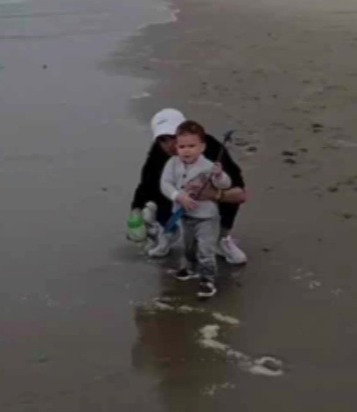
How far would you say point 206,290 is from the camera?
5277 mm

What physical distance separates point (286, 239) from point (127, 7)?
15.4 m

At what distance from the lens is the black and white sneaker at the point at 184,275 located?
549cm

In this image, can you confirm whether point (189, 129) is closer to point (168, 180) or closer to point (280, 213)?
point (168, 180)

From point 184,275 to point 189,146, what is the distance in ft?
2.21

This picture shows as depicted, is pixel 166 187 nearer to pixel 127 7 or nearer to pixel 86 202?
pixel 86 202

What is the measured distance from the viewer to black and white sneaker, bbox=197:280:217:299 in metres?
5.25

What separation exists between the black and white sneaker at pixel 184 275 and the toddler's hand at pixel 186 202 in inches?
13.6

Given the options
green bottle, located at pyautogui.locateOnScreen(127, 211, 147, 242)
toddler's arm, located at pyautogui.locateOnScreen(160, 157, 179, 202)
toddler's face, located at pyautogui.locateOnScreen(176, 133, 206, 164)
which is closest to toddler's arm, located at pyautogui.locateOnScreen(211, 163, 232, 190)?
toddler's face, located at pyautogui.locateOnScreen(176, 133, 206, 164)

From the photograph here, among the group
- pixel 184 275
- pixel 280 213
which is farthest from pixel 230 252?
pixel 280 213

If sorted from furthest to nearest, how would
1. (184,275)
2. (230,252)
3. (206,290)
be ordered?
(230,252) → (184,275) → (206,290)

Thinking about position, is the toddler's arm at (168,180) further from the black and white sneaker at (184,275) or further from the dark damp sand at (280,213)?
the dark damp sand at (280,213)

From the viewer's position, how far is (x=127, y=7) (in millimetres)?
20781

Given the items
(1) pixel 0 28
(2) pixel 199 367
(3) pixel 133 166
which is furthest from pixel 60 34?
(2) pixel 199 367

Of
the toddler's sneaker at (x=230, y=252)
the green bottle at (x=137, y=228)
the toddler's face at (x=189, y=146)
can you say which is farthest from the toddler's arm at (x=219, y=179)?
the green bottle at (x=137, y=228)
